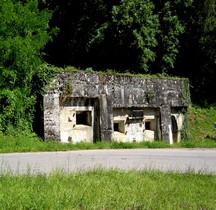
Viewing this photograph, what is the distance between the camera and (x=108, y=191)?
647 centimetres

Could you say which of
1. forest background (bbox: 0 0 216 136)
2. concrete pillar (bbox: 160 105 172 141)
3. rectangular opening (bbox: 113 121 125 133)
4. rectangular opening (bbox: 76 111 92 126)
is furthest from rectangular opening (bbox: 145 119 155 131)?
forest background (bbox: 0 0 216 136)

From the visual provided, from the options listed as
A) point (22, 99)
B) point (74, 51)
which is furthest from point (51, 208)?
point (74, 51)

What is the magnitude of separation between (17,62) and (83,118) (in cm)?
443

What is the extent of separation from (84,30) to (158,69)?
18.6 ft

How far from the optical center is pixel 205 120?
24.4m

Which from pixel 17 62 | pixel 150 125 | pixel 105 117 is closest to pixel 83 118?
pixel 105 117

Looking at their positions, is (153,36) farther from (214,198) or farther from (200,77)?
(214,198)

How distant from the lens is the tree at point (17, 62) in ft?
53.2

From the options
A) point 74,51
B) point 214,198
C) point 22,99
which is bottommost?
point 214,198

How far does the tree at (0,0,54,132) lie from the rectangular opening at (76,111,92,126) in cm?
251

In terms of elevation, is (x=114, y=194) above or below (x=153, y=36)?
below

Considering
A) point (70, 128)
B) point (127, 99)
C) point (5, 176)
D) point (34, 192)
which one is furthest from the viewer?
point (127, 99)

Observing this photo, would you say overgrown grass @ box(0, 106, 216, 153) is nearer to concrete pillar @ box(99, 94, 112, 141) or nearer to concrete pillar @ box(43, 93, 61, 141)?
concrete pillar @ box(43, 93, 61, 141)

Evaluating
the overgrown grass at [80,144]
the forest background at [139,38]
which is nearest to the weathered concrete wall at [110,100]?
the overgrown grass at [80,144]
